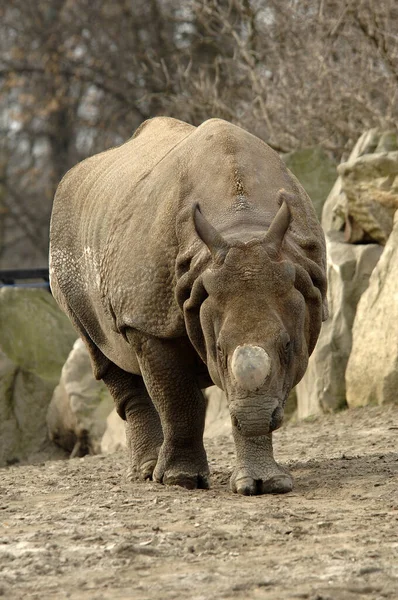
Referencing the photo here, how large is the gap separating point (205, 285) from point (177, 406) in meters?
0.85

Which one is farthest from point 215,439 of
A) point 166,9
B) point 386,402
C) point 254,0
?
point 166,9

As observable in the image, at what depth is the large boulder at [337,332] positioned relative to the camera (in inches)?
396

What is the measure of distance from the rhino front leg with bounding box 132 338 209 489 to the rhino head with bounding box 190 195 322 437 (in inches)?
19.2

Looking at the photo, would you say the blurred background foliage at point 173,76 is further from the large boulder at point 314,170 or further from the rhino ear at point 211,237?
the rhino ear at point 211,237

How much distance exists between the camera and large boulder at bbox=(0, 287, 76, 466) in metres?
13.5

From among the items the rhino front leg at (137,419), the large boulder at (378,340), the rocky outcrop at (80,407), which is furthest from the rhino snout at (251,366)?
the rocky outcrop at (80,407)

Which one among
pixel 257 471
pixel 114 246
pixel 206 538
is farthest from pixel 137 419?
pixel 206 538

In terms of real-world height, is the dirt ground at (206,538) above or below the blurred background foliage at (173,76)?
below

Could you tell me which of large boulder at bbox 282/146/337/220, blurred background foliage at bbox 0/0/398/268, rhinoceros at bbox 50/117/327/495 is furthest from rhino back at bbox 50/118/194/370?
blurred background foliage at bbox 0/0/398/268

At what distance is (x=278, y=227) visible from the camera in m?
5.77

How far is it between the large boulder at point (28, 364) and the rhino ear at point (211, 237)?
778cm

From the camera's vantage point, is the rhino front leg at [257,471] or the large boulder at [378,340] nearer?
the rhino front leg at [257,471]

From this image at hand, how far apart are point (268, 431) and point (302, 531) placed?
76cm

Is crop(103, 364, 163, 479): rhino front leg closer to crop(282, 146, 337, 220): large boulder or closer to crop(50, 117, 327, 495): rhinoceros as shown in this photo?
crop(50, 117, 327, 495): rhinoceros
